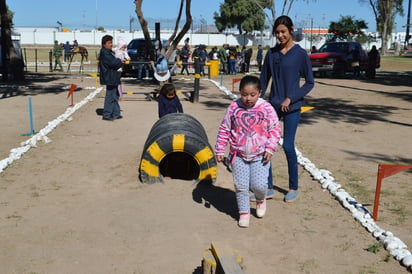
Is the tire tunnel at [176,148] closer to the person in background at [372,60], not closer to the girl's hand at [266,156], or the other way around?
the girl's hand at [266,156]

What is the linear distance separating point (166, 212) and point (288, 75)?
200 cm

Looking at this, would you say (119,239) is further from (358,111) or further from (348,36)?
(348,36)

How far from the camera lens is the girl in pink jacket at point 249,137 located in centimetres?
474

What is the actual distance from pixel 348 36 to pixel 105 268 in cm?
4779

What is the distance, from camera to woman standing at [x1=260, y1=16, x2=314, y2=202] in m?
5.37

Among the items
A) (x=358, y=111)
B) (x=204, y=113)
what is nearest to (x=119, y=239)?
(x=204, y=113)

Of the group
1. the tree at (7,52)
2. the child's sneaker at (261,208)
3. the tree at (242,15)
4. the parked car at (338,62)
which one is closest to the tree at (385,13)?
the tree at (242,15)

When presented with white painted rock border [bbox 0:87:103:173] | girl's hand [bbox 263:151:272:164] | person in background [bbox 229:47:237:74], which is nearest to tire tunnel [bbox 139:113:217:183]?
girl's hand [bbox 263:151:272:164]

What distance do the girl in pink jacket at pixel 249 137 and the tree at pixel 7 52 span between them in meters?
17.6

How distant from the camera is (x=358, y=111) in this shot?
43.9 feet

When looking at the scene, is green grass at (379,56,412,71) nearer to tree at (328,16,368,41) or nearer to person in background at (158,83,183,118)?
tree at (328,16,368,41)

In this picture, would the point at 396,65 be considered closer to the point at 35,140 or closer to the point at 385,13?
the point at 385,13

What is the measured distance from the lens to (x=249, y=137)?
4758mm

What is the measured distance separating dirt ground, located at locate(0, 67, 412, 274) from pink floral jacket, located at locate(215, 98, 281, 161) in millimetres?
822
